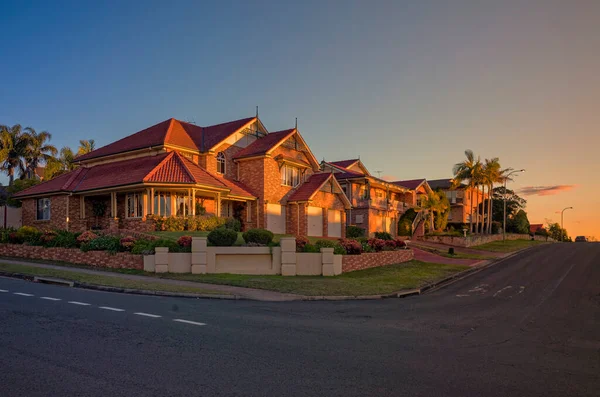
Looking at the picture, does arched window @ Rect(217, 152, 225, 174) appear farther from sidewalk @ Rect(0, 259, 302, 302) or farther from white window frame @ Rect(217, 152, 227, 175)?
sidewalk @ Rect(0, 259, 302, 302)

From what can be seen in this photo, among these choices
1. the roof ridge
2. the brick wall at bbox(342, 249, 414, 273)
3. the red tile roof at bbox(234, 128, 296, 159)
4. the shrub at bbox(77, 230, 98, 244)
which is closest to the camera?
the shrub at bbox(77, 230, 98, 244)

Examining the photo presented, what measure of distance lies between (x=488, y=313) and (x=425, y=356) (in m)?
6.73

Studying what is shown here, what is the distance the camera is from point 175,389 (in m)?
6.00

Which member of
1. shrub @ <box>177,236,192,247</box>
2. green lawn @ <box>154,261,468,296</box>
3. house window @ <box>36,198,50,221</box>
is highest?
house window @ <box>36,198,50,221</box>

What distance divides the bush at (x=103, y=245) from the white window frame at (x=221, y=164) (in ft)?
48.2

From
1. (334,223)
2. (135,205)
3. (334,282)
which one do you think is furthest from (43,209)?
(334,282)

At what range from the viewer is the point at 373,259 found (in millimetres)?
28062

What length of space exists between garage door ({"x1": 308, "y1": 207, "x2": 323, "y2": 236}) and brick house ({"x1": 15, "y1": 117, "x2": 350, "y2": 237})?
8cm

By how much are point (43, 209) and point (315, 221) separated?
20.2m

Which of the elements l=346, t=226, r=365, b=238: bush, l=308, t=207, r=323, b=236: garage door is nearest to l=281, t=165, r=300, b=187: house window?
l=308, t=207, r=323, b=236: garage door

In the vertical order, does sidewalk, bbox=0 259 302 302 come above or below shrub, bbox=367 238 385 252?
below

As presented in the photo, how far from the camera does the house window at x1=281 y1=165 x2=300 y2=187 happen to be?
3964 centimetres

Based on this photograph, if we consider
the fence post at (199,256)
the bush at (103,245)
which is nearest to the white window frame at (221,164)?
the bush at (103,245)

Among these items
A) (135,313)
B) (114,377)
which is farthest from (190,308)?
(114,377)
